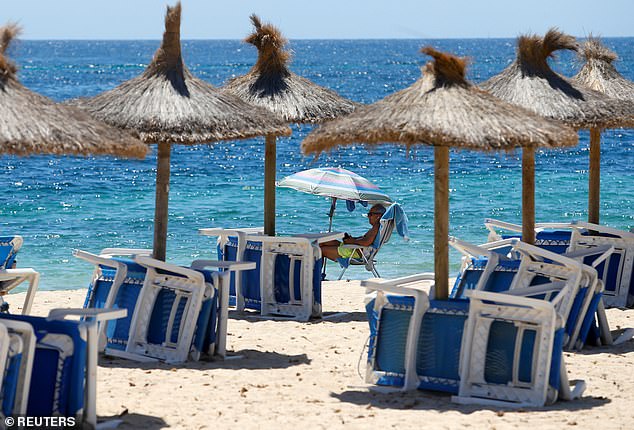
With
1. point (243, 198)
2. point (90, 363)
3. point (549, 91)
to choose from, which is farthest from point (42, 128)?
point (243, 198)

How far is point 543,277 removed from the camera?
7.04 meters

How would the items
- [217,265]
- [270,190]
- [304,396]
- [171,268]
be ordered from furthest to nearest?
[270,190], [217,265], [171,268], [304,396]

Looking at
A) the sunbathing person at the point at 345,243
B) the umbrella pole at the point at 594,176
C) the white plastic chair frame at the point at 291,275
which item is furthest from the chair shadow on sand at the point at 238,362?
the umbrella pole at the point at 594,176

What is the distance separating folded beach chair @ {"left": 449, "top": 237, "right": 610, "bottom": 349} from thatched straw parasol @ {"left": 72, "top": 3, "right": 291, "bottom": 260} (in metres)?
1.82

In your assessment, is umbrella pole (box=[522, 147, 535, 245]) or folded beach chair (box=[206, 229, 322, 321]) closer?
umbrella pole (box=[522, 147, 535, 245])

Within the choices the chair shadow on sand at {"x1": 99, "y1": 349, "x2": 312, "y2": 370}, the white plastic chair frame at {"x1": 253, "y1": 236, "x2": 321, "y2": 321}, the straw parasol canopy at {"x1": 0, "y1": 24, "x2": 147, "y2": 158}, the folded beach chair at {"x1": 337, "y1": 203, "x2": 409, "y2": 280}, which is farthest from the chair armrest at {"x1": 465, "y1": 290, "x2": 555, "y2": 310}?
the folded beach chair at {"x1": 337, "y1": 203, "x2": 409, "y2": 280}

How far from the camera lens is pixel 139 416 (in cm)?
565

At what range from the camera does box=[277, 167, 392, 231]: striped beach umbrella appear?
398 inches

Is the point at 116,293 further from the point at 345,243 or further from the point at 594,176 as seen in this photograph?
the point at 594,176

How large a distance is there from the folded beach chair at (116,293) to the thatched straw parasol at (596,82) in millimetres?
4339

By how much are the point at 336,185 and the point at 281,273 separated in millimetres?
1723

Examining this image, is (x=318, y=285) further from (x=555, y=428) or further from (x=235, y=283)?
(x=555, y=428)

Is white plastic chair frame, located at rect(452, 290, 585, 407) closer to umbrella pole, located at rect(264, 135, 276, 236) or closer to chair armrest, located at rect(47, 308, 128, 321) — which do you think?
chair armrest, located at rect(47, 308, 128, 321)

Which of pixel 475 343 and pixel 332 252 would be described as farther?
pixel 332 252
